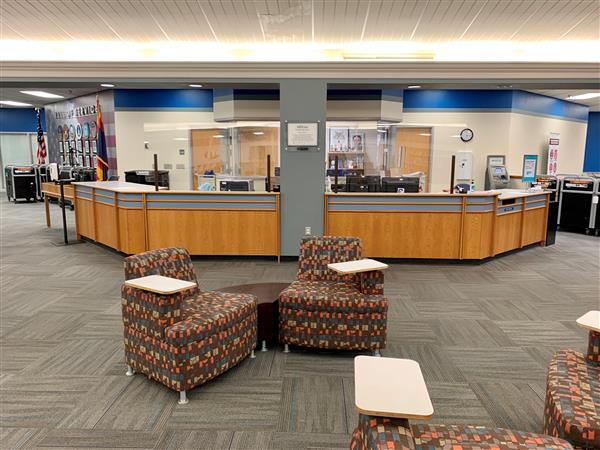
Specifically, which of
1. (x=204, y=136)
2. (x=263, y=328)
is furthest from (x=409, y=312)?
(x=204, y=136)

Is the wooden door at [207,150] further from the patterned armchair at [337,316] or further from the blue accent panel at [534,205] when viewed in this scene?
the patterned armchair at [337,316]

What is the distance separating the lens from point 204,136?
1016cm

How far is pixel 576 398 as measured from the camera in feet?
6.31

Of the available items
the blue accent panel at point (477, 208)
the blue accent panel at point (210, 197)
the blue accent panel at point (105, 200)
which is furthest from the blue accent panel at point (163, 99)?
the blue accent panel at point (477, 208)

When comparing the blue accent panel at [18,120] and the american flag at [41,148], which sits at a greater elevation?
the blue accent panel at [18,120]

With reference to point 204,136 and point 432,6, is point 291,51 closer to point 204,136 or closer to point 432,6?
point 432,6

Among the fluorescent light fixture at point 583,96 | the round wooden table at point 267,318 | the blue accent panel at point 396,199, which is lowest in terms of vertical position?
the round wooden table at point 267,318

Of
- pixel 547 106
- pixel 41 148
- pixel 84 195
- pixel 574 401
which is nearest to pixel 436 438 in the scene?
pixel 574 401

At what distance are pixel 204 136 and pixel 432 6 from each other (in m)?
6.66

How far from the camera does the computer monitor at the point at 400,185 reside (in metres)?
6.54

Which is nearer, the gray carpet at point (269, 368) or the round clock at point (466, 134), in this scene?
the gray carpet at point (269, 368)

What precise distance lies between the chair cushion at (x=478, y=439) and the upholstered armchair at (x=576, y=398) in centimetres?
24

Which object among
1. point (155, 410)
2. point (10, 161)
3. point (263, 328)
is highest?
point (10, 161)

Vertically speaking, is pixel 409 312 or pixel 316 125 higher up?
pixel 316 125
